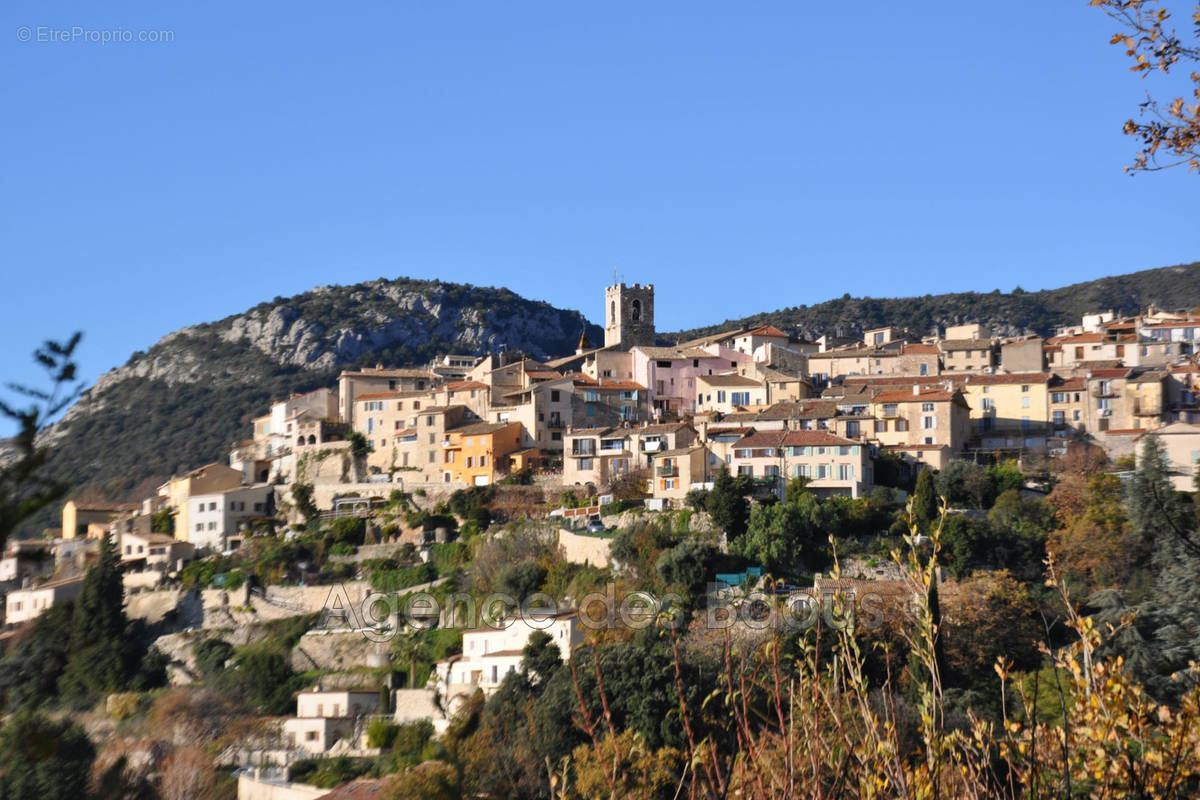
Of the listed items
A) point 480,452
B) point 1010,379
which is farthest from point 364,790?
point 1010,379

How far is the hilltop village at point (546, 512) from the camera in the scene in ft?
135

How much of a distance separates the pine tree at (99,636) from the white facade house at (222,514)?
227 inches

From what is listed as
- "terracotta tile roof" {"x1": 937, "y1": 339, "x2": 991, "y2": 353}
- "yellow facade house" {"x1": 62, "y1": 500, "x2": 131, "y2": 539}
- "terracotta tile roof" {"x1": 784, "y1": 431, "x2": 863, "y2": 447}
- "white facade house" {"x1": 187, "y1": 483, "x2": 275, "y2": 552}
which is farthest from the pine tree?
"terracotta tile roof" {"x1": 937, "y1": 339, "x2": 991, "y2": 353}

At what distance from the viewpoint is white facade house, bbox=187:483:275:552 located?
2272 inches

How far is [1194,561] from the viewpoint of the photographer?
35969 millimetres

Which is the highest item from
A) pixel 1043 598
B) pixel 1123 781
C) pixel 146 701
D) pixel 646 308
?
pixel 646 308

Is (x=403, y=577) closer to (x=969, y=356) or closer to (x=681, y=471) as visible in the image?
(x=681, y=471)

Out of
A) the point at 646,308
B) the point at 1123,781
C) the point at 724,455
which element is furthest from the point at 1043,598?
the point at 646,308

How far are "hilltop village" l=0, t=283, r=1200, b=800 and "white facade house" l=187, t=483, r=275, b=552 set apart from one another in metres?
0.12

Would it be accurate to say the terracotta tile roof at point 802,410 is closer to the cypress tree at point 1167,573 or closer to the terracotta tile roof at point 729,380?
the terracotta tile roof at point 729,380

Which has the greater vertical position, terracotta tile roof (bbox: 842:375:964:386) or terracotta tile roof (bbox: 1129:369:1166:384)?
terracotta tile roof (bbox: 842:375:964:386)

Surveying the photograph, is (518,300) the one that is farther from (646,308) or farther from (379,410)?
(379,410)

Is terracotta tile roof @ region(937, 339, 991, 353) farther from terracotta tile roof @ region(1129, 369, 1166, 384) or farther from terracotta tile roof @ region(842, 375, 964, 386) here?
terracotta tile roof @ region(1129, 369, 1166, 384)

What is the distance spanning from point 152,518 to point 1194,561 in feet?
140
